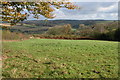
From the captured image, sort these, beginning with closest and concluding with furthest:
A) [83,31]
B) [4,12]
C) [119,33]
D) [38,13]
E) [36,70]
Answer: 1. [36,70]
2. [4,12]
3. [38,13]
4. [119,33]
5. [83,31]

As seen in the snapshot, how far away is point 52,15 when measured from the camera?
6613 millimetres

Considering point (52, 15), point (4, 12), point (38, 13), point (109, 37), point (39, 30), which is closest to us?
point (4, 12)

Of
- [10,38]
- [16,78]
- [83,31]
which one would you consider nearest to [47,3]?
[16,78]

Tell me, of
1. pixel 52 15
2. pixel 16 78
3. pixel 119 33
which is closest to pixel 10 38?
pixel 52 15

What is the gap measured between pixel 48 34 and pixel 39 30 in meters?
3.37

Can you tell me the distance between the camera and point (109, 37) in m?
35.6

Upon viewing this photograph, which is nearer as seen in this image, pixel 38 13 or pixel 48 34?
pixel 38 13

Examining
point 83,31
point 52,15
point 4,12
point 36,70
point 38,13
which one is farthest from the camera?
point 83,31

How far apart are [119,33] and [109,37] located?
3.25 meters

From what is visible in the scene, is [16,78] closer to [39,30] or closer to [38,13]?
[38,13]

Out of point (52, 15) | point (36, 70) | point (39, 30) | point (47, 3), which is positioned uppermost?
point (47, 3)

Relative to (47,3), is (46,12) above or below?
below

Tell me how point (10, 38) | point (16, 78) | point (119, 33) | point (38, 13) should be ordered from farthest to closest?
1. point (119, 33)
2. point (10, 38)
3. point (38, 13)
4. point (16, 78)

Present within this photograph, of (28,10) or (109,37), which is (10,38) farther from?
(109,37)
